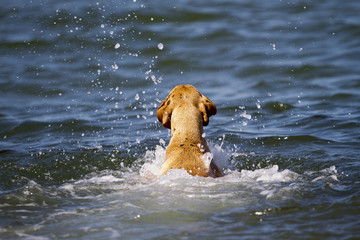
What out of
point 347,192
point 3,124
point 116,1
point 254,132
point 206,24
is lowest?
point 347,192

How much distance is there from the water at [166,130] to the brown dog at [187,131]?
21cm

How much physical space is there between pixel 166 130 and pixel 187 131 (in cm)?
334

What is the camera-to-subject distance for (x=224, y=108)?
425 inches

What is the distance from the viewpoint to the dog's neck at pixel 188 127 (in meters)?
6.28

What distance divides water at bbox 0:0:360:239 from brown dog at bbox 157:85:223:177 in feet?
0.69

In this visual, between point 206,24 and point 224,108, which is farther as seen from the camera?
point 206,24

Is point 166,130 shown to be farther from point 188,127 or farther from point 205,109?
point 188,127

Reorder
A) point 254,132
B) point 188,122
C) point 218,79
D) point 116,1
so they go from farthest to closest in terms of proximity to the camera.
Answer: point 116,1 < point 218,79 < point 254,132 < point 188,122

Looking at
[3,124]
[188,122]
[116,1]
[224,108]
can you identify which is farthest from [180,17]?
[188,122]

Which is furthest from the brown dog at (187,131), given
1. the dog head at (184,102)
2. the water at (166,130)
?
the water at (166,130)

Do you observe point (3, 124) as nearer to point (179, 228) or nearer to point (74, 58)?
point (74, 58)

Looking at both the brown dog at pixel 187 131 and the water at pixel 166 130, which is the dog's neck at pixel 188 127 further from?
the water at pixel 166 130

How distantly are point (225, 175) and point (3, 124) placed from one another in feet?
18.5

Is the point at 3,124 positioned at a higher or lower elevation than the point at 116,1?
lower
